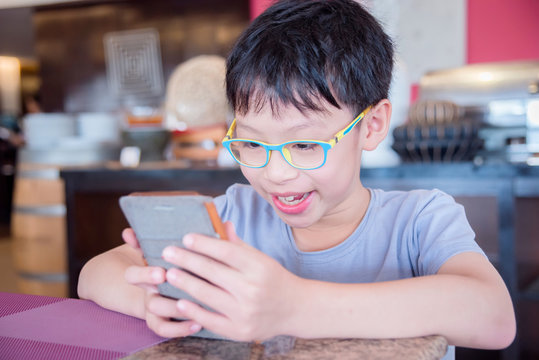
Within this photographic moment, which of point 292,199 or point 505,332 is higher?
point 292,199

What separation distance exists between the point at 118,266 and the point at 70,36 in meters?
5.94

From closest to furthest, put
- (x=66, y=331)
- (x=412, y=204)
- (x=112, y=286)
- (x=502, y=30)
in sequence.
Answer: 1. (x=66, y=331)
2. (x=112, y=286)
3. (x=412, y=204)
4. (x=502, y=30)

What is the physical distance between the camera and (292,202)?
824mm

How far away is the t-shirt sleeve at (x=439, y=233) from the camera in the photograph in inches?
30.0

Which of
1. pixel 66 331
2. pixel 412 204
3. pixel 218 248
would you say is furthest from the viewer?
pixel 412 204

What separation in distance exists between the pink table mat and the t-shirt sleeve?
0.41 meters

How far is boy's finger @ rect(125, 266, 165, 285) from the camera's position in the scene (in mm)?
528

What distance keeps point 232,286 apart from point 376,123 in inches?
20.1

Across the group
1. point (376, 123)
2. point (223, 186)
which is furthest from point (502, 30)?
point (376, 123)

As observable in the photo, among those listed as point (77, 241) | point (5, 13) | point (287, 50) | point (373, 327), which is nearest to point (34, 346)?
point (373, 327)

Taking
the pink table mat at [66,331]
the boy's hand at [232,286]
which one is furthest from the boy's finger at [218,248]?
the pink table mat at [66,331]

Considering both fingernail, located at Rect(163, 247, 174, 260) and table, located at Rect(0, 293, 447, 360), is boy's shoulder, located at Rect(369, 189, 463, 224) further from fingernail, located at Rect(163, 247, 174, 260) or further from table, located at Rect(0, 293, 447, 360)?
fingernail, located at Rect(163, 247, 174, 260)

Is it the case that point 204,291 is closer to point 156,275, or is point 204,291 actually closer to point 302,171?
point 156,275

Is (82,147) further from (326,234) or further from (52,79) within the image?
(52,79)
